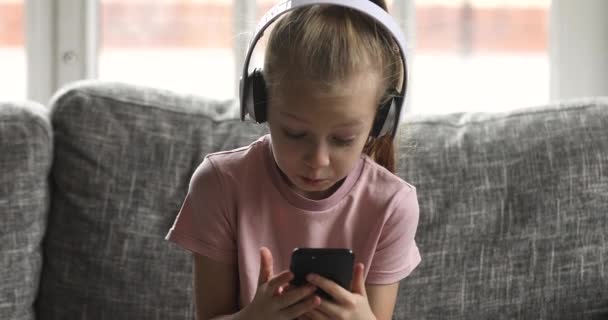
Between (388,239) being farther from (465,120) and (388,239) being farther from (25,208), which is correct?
(25,208)

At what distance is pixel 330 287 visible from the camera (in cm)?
123

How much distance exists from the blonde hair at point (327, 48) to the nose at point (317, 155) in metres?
0.08

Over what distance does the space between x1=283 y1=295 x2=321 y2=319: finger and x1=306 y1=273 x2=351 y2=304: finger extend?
0.8 inches

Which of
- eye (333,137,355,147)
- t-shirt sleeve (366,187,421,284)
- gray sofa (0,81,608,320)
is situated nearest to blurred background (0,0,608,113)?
gray sofa (0,81,608,320)

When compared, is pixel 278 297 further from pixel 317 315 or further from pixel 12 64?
pixel 12 64

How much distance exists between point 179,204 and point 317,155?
2.04 ft

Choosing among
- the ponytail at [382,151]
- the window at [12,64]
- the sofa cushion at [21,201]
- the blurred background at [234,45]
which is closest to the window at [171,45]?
the blurred background at [234,45]

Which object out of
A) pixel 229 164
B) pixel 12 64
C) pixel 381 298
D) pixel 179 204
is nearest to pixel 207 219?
pixel 229 164

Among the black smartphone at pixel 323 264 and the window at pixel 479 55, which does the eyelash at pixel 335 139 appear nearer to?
the black smartphone at pixel 323 264

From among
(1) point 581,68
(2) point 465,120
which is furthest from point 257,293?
(1) point 581,68

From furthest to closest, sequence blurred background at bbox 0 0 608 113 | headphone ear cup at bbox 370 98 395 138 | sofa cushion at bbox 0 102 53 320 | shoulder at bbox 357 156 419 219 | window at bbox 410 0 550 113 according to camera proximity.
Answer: window at bbox 410 0 550 113 → blurred background at bbox 0 0 608 113 → sofa cushion at bbox 0 102 53 320 → shoulder at bbox 357 156 419 219 → headphone ear cup at bbox 370 98 395 138

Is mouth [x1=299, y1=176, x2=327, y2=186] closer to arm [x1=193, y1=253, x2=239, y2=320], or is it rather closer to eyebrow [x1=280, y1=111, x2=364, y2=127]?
eyebrow [x1=280, y1=111, x2=364, y2=127]

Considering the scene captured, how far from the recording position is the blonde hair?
1.19 metres

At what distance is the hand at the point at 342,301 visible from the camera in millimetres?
1227
